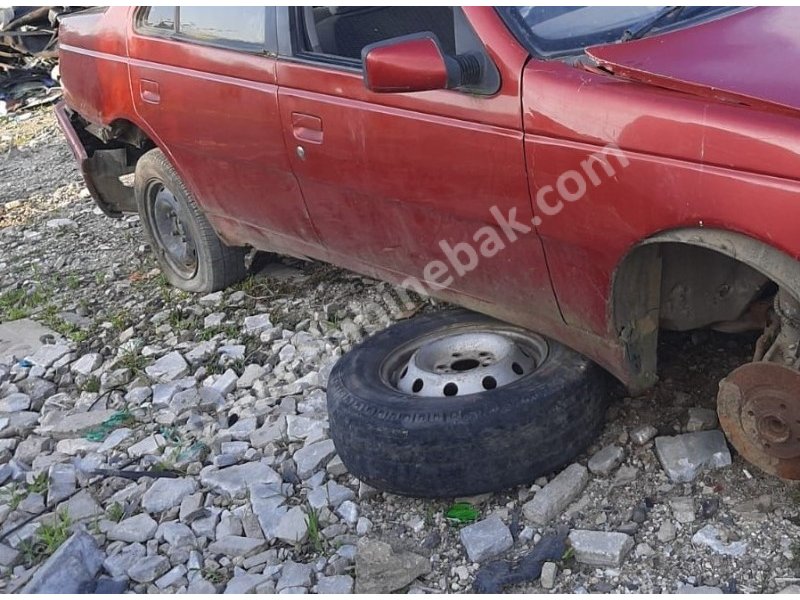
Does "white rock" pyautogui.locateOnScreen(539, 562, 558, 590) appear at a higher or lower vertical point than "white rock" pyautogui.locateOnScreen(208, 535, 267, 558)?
higher

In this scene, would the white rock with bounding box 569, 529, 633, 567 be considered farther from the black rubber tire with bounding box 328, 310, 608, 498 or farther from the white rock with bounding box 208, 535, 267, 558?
the white rock with bounding box 208, 535, 267, 558

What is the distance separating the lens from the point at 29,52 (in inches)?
496

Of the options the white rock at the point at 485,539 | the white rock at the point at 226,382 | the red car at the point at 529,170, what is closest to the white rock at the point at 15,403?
the white rock at the point at 226,382

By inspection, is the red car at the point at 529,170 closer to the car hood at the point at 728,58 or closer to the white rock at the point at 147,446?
the car hood at the point at 728,58

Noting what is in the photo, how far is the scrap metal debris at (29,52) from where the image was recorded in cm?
1232

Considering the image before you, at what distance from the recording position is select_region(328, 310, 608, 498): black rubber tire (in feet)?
9.76

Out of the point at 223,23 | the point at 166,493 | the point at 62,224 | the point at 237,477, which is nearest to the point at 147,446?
the point at 166,493

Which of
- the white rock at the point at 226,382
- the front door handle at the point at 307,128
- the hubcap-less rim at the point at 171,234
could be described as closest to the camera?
the front door handle at the point at 307,128

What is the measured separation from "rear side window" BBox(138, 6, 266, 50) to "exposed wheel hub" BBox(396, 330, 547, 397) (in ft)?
4.85

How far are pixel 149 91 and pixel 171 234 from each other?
1.03 meters

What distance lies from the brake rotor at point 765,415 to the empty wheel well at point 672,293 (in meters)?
0.30

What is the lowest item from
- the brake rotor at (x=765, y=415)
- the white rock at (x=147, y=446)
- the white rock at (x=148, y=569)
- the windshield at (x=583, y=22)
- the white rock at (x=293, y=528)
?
the white rock at (x=147, y=446)

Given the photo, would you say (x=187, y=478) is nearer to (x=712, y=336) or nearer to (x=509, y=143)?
(x=509, y=143)

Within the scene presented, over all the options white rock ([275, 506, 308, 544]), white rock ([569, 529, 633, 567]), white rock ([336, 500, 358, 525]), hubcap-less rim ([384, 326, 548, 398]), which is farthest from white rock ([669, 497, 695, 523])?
white rock ([275, 506, 308, 544])
